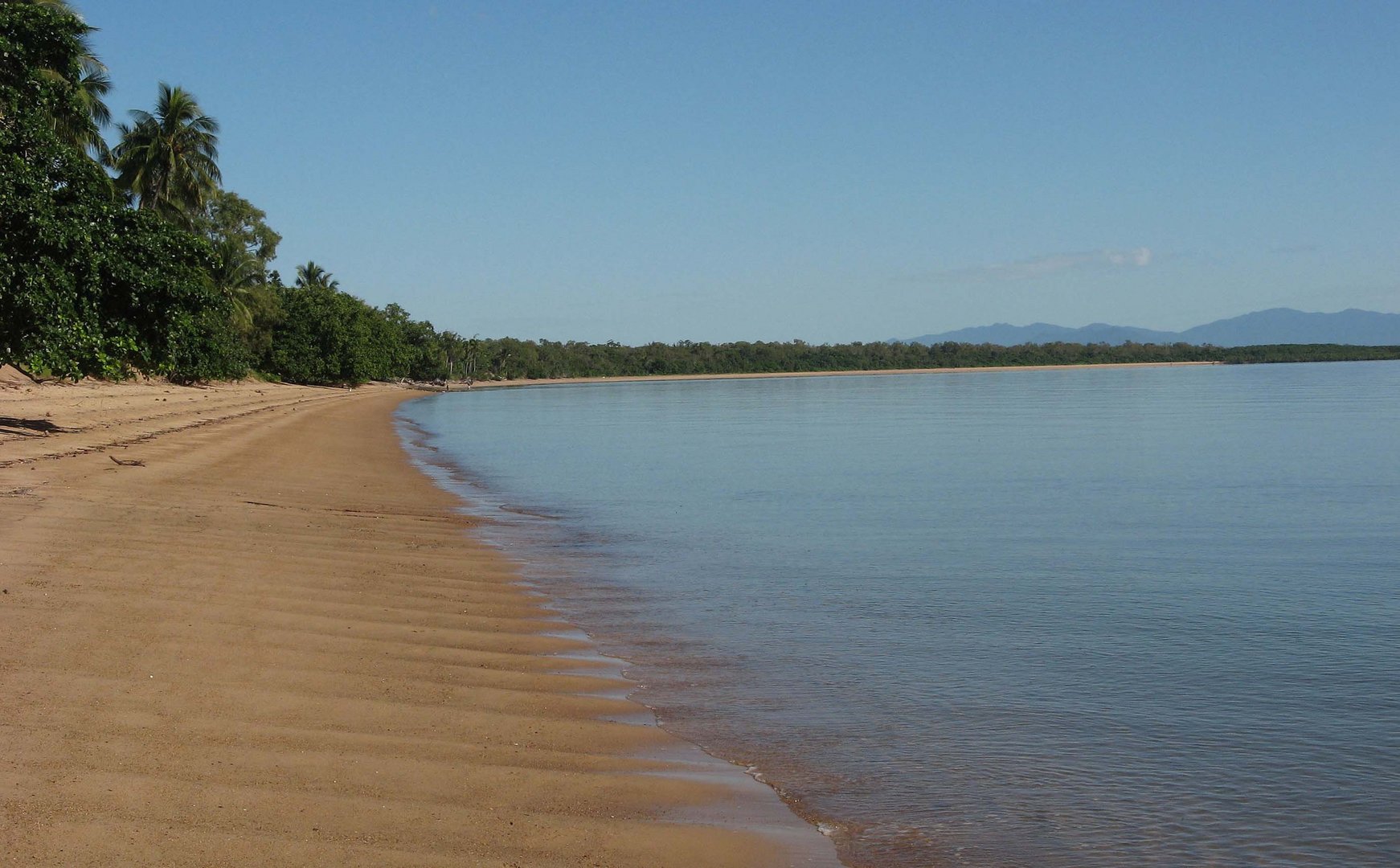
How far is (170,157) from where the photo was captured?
5147 cm

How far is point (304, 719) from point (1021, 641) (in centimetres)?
611

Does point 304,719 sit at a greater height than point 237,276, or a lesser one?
lesser

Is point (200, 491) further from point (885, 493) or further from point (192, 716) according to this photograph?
point (885, 493)

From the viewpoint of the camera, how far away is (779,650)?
927cm

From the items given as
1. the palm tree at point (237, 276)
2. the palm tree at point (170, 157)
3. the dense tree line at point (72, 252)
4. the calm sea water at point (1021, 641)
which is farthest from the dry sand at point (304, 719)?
the palm tree at point (237, 276)

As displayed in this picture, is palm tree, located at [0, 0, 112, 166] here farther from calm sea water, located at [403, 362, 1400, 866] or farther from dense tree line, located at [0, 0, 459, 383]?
calm sea water, located at [403, 362, 1400, 866]

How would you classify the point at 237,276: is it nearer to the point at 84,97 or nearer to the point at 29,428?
the point at 84,97

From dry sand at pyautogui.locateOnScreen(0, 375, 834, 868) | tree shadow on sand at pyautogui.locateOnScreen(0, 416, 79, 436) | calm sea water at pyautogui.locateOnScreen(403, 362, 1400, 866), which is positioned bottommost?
calm sea water at pyautogui.locateOnScreen(403, 362, 1400, 866)

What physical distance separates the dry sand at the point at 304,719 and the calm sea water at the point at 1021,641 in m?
0.73

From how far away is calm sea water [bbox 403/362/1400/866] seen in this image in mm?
5832

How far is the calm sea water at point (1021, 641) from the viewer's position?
19.1 feet

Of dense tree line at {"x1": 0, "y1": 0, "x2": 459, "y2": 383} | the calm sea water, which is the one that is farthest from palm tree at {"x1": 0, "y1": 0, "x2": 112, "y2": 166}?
the calm sea water

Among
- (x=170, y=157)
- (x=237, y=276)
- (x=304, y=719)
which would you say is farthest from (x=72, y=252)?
(x=237, y=276)

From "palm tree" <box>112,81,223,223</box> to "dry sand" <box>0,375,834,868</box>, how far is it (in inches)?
1754
